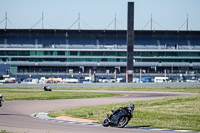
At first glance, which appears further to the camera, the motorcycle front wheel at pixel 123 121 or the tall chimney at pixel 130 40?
the tall chimney at pixel 130 40

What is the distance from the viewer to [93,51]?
134 m

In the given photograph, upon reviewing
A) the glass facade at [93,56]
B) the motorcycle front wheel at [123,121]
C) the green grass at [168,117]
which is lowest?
the green grass at [168,117]

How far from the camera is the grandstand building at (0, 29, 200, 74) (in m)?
133

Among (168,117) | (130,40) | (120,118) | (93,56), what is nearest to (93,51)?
(93,56)

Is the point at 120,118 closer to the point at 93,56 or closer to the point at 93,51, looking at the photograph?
the point at 93,56

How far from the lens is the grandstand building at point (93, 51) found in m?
133

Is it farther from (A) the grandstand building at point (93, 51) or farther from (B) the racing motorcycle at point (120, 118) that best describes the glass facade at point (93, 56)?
(B) the racing motorcycle at point (120, 118)

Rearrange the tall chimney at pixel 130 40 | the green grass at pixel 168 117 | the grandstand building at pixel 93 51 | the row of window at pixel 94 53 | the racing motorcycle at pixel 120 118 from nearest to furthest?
1. the racing motorcycle at pixel 120 118
2. the green grass at pixel 168 117
3. the tall chimney at pixel 130 40
4. the row of window at pixel 94 53
5. the grandstand building at pixel 93 51

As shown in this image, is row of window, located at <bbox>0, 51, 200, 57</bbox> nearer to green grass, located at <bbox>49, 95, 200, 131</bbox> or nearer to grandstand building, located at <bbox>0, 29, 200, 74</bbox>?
grandstand building, located at <bbox>0, 29, 200, 74</bbox>

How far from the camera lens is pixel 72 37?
137625 millimetres

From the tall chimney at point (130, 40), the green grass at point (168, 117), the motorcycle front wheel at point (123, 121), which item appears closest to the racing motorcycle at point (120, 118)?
the motorcycle front wheel at point (123, 121)

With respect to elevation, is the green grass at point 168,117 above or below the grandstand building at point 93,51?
below

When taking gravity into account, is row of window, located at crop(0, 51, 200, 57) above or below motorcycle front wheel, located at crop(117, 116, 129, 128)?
above

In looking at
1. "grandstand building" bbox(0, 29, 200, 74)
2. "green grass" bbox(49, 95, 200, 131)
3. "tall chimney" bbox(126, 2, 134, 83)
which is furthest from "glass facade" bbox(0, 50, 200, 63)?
"green grass" bbox(49, 95, 200, 131)
